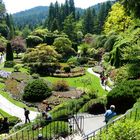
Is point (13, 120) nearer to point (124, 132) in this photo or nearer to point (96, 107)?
point (96, 107)

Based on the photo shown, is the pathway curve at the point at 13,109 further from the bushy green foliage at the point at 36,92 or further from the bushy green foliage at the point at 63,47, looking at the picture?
the bushy green foliage at the point at 63,47

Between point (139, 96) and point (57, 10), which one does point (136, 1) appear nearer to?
point (139, 96)

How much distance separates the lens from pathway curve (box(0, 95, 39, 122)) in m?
31.0

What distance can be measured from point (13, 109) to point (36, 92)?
382 cm

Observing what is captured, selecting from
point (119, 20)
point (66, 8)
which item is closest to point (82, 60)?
point (119, 20)

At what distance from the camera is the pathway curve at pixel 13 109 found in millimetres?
30953

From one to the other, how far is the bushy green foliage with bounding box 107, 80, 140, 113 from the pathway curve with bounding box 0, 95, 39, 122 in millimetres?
11488

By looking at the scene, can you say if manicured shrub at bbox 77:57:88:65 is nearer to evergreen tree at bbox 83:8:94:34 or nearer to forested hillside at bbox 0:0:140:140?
forested hillside at bbox 0:0:140:140

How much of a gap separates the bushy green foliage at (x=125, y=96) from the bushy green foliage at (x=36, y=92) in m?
16.7

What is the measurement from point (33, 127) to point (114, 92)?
4.53 metres

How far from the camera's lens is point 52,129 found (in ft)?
57.0

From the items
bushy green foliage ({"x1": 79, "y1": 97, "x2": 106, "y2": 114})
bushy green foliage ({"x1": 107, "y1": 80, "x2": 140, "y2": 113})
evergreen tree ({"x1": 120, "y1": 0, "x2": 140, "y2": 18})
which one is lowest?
bushy green foliage ({"x1": 79, "y1": 97, "x2": 106, "y2": 114})

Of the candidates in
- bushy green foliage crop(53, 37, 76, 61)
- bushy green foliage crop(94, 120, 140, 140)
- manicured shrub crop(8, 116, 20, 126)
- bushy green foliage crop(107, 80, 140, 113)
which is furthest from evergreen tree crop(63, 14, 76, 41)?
bushy green foliage crop(94, 120, 140, 140)

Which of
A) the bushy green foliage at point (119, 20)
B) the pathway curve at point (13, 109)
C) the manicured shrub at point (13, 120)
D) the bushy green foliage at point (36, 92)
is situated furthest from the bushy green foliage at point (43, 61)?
the manicured shrub at point (13, 120)
